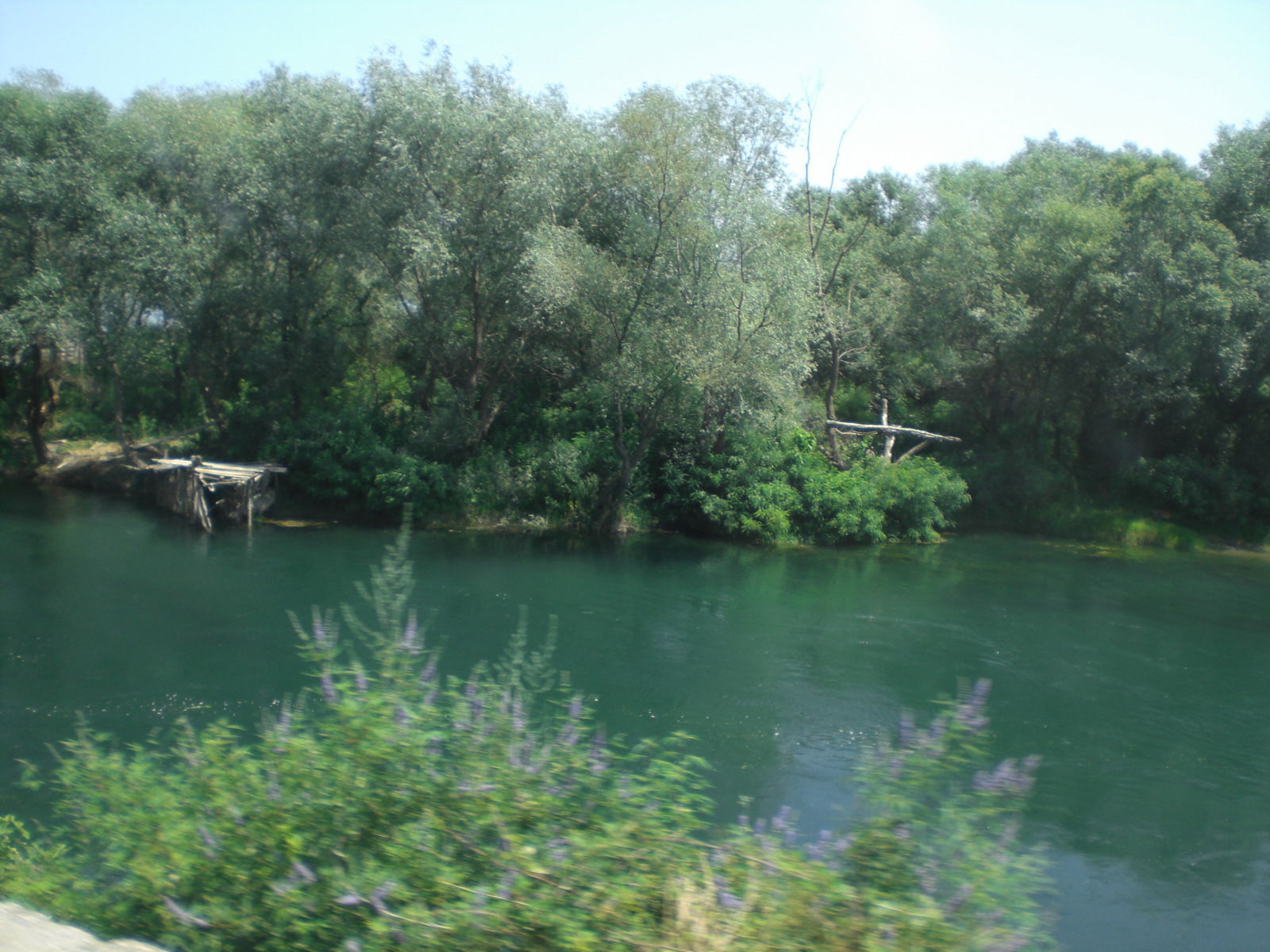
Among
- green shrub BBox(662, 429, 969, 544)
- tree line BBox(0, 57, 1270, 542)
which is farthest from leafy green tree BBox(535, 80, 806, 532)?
green shrub BBox(662, 429, 969, 544)

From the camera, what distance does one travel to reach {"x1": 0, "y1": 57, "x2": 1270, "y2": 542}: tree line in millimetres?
24531

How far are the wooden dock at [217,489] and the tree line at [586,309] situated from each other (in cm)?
135

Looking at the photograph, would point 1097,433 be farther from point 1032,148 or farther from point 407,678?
point 407,678

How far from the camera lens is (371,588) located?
17.6 metres

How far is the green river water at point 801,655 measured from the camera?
962 cm

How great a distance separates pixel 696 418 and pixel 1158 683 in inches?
533

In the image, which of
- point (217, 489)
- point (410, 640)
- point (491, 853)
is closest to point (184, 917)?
point (491, 853)

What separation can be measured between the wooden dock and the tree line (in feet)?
4.42

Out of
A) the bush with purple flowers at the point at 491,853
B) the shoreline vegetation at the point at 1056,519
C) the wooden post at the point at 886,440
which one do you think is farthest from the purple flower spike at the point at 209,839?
the wooden post at the point at 886,440

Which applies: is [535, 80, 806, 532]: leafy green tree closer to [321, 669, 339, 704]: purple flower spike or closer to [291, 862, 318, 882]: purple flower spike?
[321, 669, 339, 704]: purple flower spike

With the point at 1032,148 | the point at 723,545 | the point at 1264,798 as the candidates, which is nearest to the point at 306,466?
the point at 723,545

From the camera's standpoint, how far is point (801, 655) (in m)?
15.4

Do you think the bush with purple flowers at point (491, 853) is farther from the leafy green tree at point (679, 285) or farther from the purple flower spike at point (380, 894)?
the leafy green tree at point (679, 285)

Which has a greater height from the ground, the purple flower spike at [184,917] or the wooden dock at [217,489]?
the purple flower spike at [184,917]
